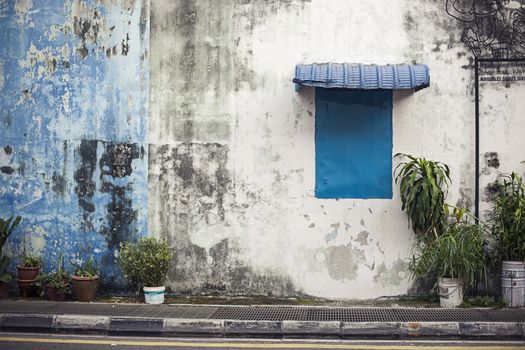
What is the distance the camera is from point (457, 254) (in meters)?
9.74

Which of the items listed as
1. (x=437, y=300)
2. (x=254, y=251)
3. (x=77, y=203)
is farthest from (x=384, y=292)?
(x=77, y=203)

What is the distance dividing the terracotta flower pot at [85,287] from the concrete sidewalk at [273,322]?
1.79 feet

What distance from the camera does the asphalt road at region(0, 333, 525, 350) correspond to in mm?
8180

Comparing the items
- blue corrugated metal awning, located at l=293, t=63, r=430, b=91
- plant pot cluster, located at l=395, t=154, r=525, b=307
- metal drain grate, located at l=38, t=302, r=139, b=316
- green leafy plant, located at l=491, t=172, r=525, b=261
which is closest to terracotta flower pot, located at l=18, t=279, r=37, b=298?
metal drain grate, located at l=38, t=302, r=139, b=316

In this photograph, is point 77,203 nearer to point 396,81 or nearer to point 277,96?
point 277,96

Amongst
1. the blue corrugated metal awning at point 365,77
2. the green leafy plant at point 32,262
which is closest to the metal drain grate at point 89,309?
the green leafy plant at point 32,262

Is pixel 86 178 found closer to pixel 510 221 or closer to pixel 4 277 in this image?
pixel 4 277

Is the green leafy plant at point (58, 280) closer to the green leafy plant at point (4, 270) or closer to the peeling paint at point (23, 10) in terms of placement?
the green leafy plant at point (4, 270)

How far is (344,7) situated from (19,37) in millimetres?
4970

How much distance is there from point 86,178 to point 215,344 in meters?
3.86

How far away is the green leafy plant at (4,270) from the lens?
34.7 feet

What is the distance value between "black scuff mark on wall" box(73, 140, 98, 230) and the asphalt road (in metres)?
2.65

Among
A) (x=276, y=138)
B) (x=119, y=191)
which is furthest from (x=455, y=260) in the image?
(x=119, y=191)

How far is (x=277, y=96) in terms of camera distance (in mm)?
10641
